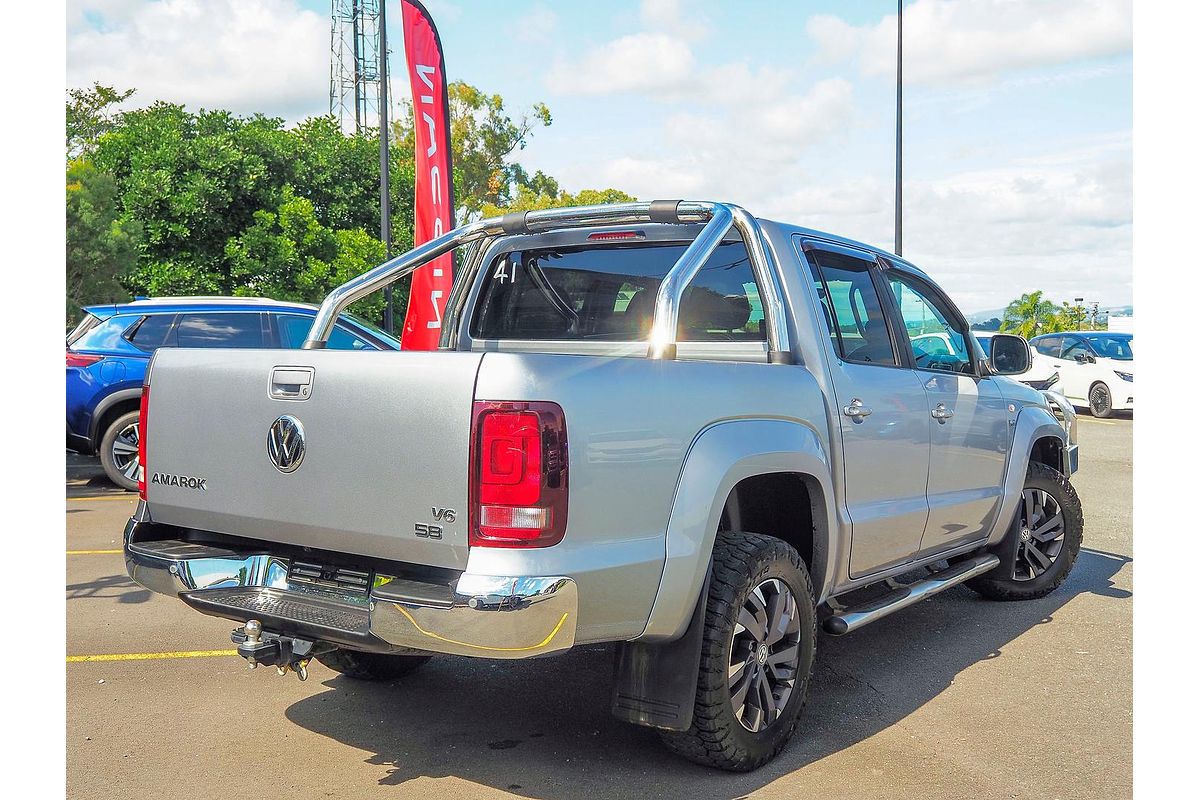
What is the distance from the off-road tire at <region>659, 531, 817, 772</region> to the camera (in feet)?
12.0

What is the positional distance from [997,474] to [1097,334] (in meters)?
16.3

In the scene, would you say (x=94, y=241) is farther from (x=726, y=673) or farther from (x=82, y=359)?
(x=726, y=673)

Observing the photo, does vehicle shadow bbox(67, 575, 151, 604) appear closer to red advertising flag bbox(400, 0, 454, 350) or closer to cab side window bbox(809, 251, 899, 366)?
cab side window bbox(809, 251, 899, 366)

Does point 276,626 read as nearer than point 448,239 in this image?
Yes

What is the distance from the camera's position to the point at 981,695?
4781 millimetres

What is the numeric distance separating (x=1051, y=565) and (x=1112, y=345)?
15364 mm

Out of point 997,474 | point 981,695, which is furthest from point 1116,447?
point 981,695

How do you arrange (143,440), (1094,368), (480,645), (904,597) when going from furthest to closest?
1. (1094,368)
2. (904,597)
3. (143,440)
4. (480,645)

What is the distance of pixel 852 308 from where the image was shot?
4.93 metres

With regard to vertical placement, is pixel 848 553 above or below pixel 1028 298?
below

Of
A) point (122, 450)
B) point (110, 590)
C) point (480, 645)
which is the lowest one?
point (110, 590)

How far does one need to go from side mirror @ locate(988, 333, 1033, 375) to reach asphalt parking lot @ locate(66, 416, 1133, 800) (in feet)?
4.66

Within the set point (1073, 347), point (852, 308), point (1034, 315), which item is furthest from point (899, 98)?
point (1034, 315)

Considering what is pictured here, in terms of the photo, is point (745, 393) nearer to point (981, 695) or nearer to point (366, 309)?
point (981, 695)
